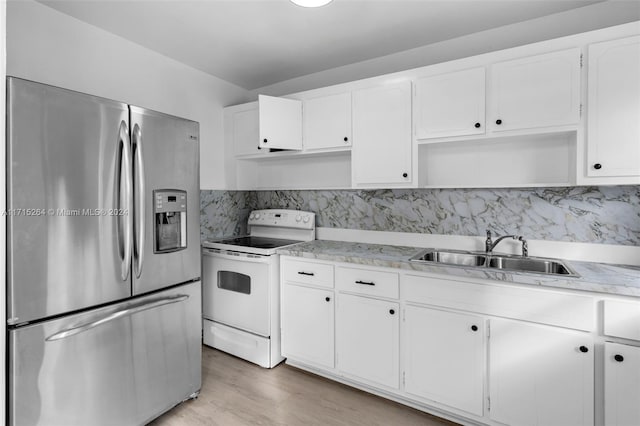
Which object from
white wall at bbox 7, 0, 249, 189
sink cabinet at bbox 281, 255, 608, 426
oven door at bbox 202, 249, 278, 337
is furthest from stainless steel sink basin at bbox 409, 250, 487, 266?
white wall at bbox 7, 0, 249, 189

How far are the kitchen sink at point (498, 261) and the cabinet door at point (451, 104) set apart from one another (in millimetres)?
842

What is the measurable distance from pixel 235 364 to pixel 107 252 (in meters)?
1.50

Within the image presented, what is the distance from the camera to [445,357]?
6.48 ft

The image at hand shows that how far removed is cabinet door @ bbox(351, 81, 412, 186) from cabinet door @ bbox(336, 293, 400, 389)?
905 millimetres

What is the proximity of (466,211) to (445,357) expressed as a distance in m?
1.06

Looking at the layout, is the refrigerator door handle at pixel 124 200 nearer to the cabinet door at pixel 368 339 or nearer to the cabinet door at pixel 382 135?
the cabinet door at pixel 368 339

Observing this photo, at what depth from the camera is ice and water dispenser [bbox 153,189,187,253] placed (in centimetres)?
194

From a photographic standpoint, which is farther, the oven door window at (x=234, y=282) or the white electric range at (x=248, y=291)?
the oven door window at (x=234, y=282)

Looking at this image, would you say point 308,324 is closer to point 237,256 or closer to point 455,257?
point 237,256

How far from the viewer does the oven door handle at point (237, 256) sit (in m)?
2.59

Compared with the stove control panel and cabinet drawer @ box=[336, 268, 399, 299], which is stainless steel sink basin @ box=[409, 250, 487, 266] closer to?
cabinet drawer @ box=[336, 268, 399, 299]

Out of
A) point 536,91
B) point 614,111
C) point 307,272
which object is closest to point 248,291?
point 307,272

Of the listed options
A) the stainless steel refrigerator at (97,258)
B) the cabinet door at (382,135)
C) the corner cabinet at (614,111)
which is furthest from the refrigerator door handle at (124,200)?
the corner cabinet at (614,111)

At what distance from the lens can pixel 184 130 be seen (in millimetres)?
2096
